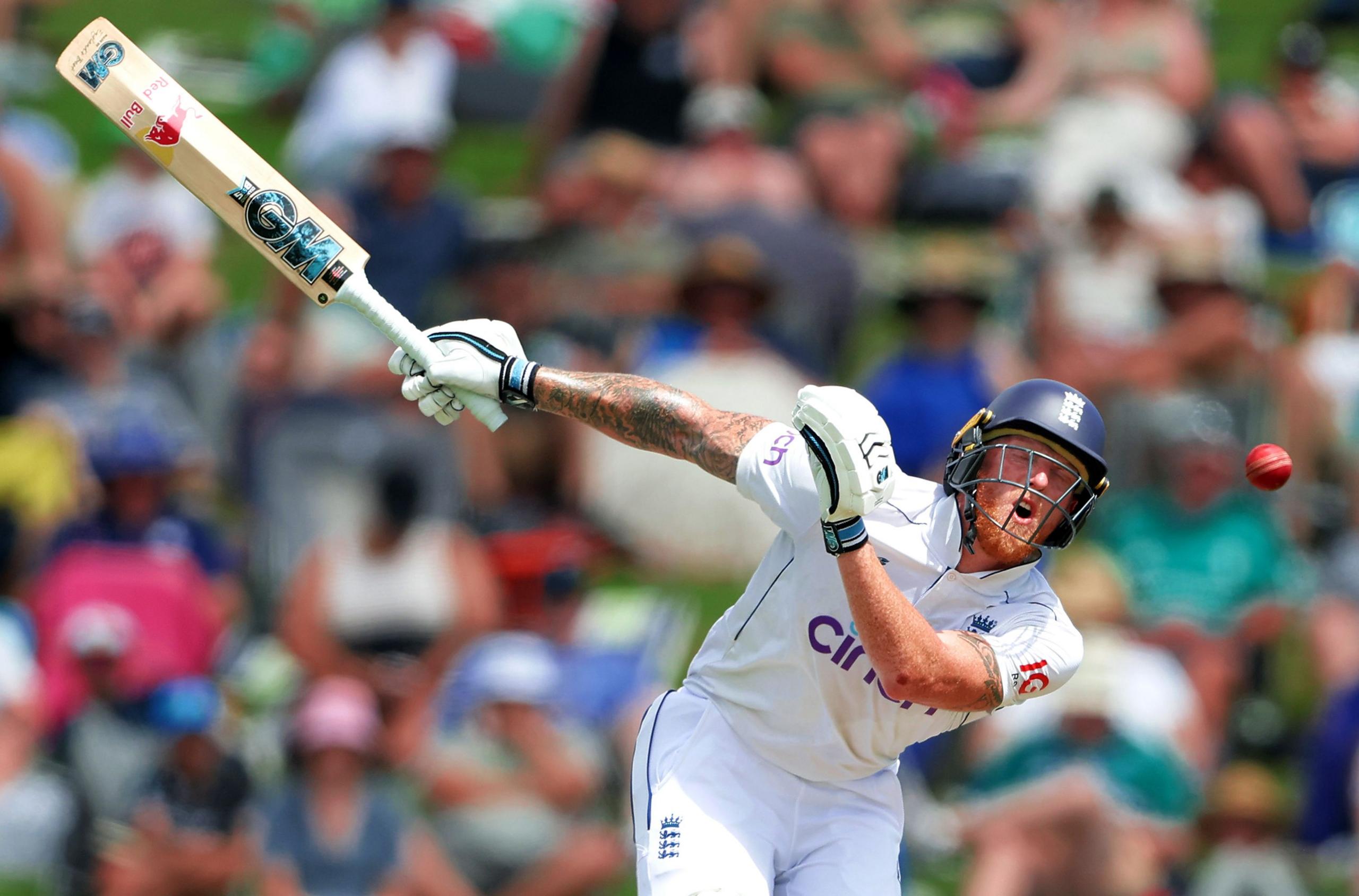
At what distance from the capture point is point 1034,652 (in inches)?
210

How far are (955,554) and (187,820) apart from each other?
5.52m

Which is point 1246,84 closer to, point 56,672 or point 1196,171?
point 1196,171

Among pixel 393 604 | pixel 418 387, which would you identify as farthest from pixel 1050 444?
pixel 393 604

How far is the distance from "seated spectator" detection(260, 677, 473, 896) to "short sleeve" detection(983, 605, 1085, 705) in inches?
192

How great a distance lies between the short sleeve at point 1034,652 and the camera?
5.25m

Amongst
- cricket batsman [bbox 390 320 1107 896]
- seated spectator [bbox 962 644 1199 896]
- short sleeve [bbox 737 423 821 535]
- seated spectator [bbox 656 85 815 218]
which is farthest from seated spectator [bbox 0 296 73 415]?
short sleeve [bbox 737 423 821 535]

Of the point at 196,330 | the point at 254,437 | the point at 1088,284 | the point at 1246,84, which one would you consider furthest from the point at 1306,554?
the point at 196,330

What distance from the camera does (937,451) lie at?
1065 cm

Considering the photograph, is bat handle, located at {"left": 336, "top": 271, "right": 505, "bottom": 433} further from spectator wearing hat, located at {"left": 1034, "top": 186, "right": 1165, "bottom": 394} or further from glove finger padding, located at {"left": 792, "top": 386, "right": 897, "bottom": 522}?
spectator wearing hat, located at {"left": 1034, "top": 186, "right": 1165, "bottom": 394}

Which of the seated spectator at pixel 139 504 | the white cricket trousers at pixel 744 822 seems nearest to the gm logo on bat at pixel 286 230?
the white cricket trousers at pixel 744 822

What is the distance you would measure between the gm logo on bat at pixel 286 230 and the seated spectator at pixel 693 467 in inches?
196

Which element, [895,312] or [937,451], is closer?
[937,451]

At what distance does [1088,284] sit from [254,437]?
501cm

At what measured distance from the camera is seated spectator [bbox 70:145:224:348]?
40.3 feet
